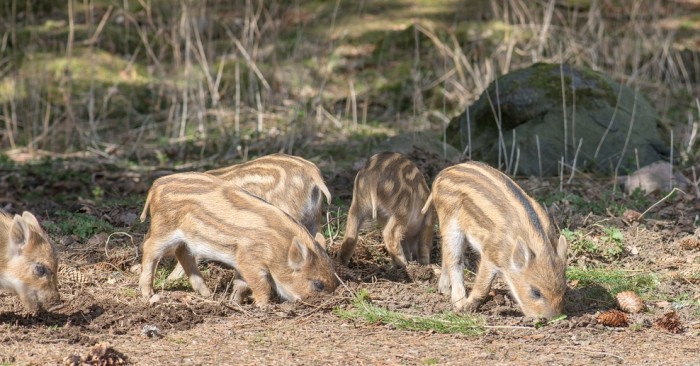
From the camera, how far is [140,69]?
1362 cm

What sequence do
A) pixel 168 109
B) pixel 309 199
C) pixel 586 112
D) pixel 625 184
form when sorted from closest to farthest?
1. pixel 309 199
2. pixel 625 184
3. pixel 586 112
4. pixel 168 109

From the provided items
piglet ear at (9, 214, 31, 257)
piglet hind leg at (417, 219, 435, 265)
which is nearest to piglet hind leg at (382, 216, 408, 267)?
piglet hind leg at (417, 219, 435, 265)

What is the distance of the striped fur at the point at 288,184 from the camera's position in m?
6.81

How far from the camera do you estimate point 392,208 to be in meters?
6.97

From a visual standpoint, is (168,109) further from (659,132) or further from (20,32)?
(659,132)

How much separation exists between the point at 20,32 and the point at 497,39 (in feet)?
20.9

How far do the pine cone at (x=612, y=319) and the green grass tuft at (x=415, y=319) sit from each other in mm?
663

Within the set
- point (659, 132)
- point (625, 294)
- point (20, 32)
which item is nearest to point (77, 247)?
point (625, 294)

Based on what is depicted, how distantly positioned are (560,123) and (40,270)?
5.77 meters

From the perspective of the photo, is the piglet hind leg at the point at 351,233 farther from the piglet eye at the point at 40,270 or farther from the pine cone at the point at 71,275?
the piglet eye at the point at 40,270

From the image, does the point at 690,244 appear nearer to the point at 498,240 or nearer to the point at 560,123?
the point at 498,240

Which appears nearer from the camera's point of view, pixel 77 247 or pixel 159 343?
pixel 159 343

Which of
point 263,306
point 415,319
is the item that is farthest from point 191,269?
point 415,319

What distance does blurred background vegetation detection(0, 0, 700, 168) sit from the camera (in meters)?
11.2
